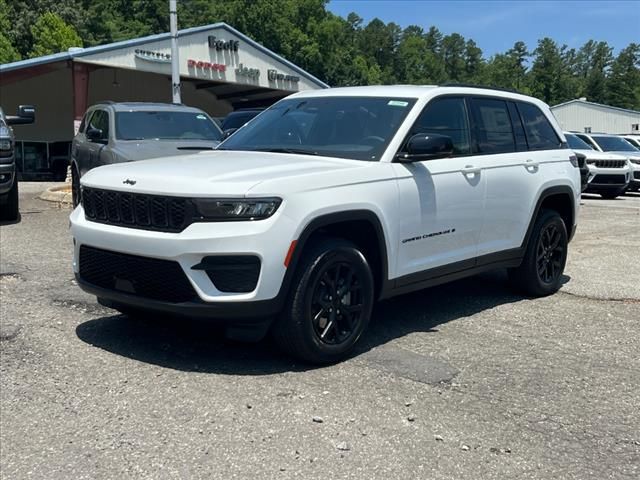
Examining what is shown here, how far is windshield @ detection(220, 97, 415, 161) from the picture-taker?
5188 mm

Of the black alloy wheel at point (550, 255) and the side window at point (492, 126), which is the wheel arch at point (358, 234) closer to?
the side window at point (492, 126)

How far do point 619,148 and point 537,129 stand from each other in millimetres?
16109

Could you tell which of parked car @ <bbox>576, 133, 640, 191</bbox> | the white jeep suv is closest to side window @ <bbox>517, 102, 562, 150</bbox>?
the white jeep suv

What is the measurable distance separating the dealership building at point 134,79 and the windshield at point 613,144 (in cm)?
1560

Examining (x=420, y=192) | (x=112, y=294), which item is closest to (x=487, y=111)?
(x=420, y=192)

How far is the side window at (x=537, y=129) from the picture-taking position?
261 inches

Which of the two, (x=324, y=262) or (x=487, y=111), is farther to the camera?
(x=487, y=111)

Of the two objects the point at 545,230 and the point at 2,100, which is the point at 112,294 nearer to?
the point at 545,230

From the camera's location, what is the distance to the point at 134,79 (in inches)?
1465

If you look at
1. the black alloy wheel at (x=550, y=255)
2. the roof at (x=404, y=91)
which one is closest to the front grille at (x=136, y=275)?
the roof at (x=404, y=91)

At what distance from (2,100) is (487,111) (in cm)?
3262

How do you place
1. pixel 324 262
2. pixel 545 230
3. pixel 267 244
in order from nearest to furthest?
pixel 267 244 < pixel 324 262 < pixel 545 230

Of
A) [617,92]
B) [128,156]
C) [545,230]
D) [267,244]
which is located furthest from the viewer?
[617,92]

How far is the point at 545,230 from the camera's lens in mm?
6629
